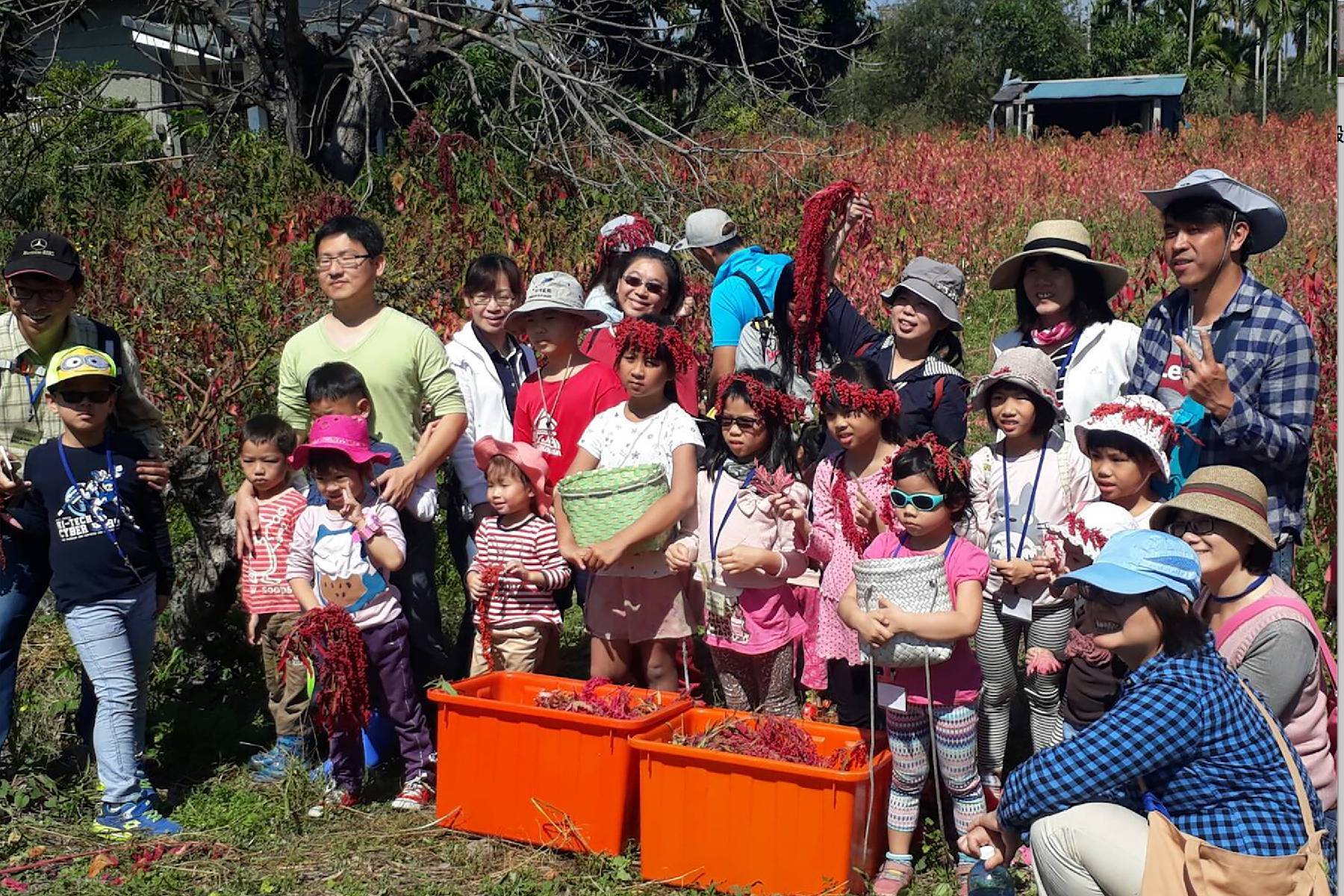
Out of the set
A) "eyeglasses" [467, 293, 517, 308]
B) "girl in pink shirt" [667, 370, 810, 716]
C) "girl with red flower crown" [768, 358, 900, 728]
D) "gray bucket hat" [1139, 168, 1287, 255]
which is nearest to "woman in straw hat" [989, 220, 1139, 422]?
"gray bucket hat" [1139, 168, 1287, 255]

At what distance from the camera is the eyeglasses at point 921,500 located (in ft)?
12.8

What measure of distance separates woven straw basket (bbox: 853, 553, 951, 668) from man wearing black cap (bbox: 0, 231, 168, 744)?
2.45 m

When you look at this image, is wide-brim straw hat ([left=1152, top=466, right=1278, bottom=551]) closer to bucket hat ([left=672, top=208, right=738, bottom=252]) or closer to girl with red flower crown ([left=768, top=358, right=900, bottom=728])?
girl with red flower crown ([left=768, top=358, right=900, bottom=728])

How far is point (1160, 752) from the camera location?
2.87m

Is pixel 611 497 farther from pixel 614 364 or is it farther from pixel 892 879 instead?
pixel 892 879

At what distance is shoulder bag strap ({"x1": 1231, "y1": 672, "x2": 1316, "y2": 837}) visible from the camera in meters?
2.83

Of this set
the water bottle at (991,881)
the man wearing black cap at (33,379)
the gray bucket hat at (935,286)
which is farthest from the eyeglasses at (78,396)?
the water bottle at (991,881)

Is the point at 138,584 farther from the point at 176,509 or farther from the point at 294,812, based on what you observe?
the point at 176,509

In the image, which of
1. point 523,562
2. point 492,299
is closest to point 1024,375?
point 523,562

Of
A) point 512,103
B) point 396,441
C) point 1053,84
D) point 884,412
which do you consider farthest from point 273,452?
point 1053,84

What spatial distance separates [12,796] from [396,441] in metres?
1.82

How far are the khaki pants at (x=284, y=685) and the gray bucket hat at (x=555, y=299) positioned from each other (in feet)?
4.44

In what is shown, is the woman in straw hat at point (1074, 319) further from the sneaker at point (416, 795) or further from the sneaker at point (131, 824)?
the sneaker at point (131, 824)

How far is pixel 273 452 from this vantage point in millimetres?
4828
